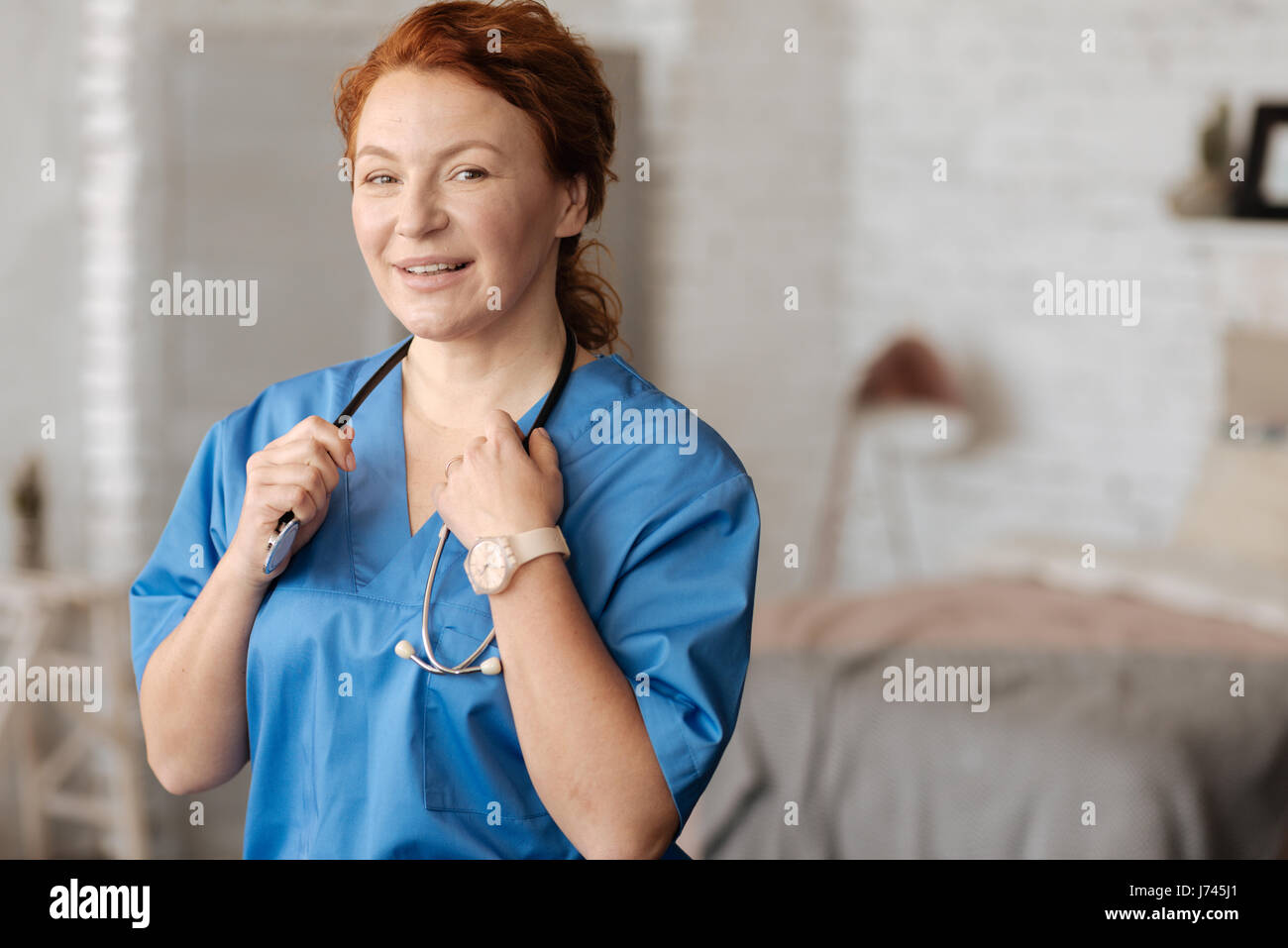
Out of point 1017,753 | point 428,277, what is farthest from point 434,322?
point 1017,753

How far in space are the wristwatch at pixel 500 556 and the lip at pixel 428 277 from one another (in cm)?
12

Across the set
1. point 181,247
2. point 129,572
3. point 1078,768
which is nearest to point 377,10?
point 181,247

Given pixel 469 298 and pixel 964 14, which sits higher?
pixel 964 14

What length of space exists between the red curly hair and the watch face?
6.9 inches

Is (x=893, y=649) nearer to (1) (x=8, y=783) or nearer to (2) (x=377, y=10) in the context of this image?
(2) (x=377, y=10)

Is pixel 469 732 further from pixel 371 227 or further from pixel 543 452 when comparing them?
pixel 371 227

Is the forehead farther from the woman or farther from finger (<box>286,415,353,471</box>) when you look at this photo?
finger (<box>286,415,353,471</box>)

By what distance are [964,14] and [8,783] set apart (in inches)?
96.8

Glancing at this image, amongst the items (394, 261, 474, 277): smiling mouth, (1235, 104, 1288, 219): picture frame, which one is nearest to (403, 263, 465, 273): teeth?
(394, 261, 474, 277): smiling mouth

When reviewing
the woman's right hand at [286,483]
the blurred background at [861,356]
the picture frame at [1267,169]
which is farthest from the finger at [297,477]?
the picture frame at [1267,169]

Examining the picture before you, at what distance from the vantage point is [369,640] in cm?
65

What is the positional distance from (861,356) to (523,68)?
98.5 inches

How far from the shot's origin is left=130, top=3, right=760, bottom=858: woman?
620 millimetres
